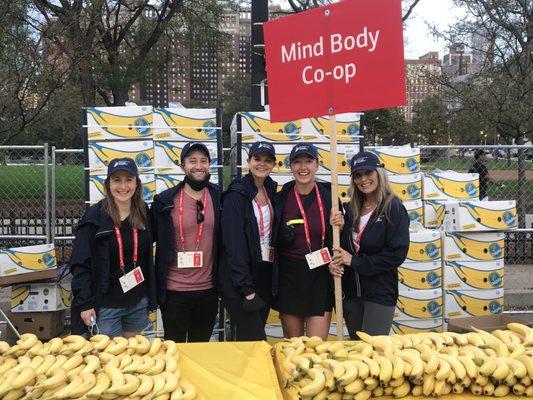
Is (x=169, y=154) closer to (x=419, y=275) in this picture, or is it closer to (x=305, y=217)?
(x=305, y=217)

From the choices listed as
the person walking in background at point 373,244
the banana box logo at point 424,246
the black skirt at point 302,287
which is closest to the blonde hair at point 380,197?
the person walking in background at point 373,244

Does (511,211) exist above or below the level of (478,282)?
above

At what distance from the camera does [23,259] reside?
5.81m

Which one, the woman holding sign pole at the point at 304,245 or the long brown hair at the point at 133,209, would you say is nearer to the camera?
the long brown hair at the point at 133,209

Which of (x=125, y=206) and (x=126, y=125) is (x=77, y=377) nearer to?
(x=125, y=206)

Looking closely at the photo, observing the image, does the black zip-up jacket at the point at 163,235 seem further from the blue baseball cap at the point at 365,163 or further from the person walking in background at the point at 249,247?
the blue baseball cap at the point at 365,163

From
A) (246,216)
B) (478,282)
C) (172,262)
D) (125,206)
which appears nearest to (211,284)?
(172,262)

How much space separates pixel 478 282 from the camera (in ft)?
20.0

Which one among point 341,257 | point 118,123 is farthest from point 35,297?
point 341,257

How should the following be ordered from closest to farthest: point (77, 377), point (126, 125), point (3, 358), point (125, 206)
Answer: point (77, 377), point (3, 358), point (125, 206), point (126, 125)

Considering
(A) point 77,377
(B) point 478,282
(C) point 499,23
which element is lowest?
(B) point 478,282

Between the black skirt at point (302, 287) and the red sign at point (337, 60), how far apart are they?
110 cm

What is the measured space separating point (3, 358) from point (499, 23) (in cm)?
1075

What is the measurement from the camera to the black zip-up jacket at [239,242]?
3582 mm
